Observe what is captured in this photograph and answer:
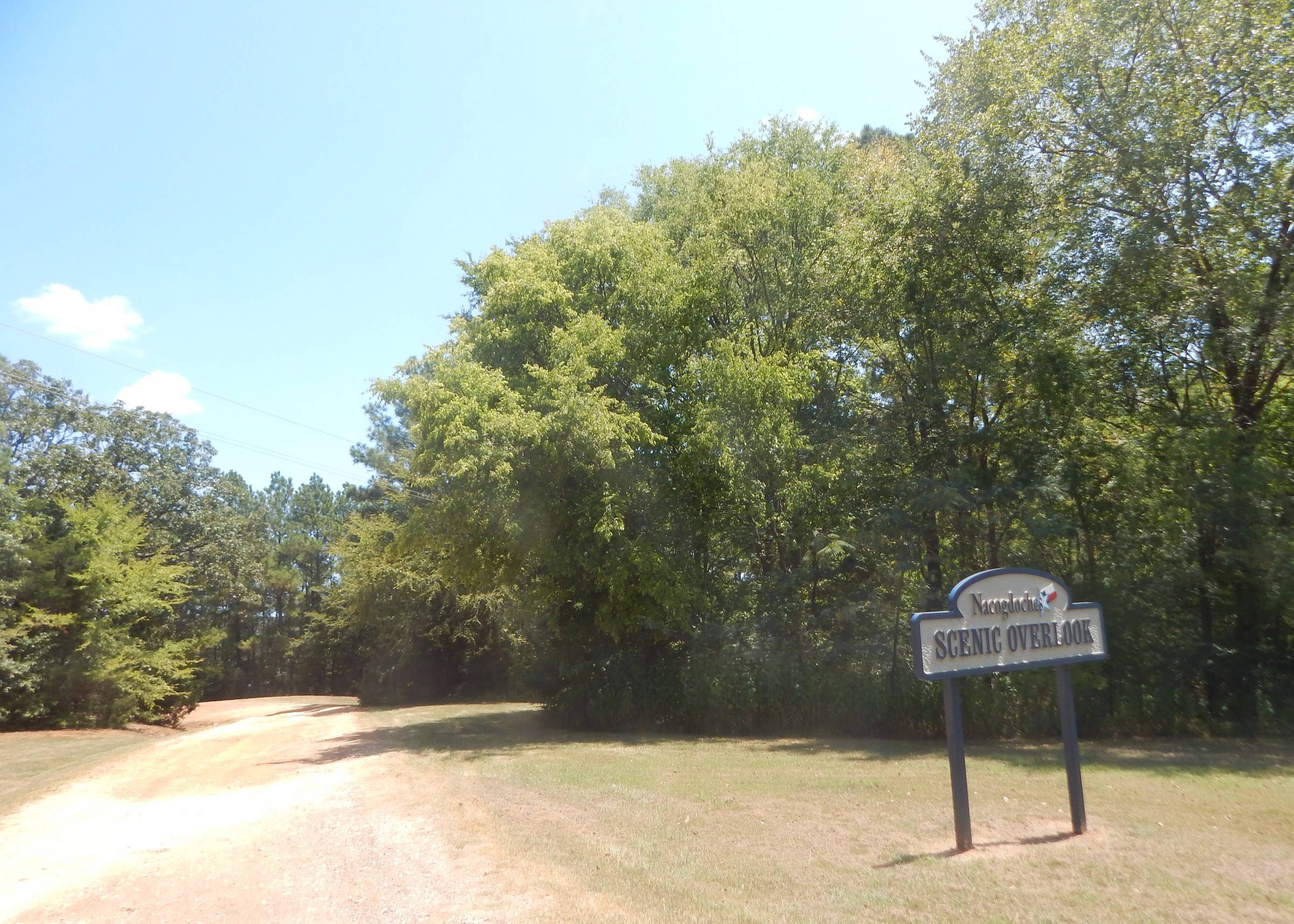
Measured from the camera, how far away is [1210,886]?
650 centimetres

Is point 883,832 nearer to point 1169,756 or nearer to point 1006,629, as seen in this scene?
point 1006,629

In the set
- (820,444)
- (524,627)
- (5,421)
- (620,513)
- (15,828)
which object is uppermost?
(5,421)

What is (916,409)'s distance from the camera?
18.1m

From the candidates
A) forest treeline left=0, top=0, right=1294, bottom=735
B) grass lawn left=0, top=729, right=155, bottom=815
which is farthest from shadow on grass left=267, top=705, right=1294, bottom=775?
→ grass lawn left=0, top=729, right=155, bottom=815

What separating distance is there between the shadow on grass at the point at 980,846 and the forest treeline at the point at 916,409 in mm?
8167

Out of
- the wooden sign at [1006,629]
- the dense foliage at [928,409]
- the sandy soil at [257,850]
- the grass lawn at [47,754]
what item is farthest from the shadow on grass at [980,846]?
the grass lawn at [47,754]

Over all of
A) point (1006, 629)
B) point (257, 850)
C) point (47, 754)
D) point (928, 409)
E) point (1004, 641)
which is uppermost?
point (928, 409)

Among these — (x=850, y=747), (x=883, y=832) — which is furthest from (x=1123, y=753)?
(x=883, y=832)

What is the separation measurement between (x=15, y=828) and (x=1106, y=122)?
64.2ft

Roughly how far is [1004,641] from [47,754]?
747 inches

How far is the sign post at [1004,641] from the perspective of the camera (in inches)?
305

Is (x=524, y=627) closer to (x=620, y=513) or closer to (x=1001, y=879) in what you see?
(x=620, y=513)

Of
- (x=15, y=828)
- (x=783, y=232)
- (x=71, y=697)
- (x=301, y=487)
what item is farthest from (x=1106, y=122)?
(x=301, y=487)

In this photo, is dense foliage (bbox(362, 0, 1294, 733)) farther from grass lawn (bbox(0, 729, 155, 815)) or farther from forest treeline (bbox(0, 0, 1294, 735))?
grass lawn (bbox(0, 729, 155, 815))
